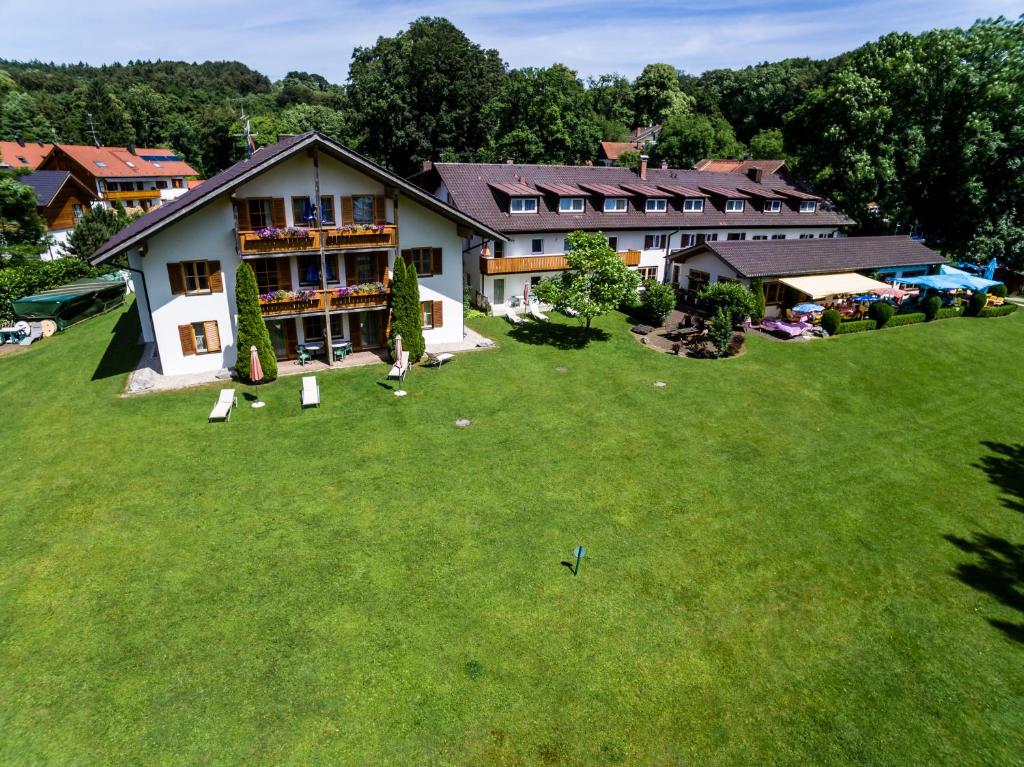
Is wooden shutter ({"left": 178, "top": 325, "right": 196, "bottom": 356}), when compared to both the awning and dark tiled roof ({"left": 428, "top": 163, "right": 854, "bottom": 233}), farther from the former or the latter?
the awning

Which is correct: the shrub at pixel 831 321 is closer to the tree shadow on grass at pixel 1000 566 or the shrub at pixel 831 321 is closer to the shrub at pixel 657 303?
the shrub at pixel 657 303

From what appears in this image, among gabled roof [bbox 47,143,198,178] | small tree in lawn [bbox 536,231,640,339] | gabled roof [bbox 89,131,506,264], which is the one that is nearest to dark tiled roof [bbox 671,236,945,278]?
small tree in lawn [bbox 536,231,640,339]

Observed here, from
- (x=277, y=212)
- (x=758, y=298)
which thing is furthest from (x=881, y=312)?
(x=277, y=212)

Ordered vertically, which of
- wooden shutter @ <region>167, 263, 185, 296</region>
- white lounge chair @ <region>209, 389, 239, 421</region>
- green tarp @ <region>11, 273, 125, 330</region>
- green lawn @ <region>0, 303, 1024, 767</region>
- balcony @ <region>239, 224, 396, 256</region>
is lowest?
green lawn @ <region>0, 303, 1024, 767</region>

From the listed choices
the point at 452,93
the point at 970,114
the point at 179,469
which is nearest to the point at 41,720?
the point at 179,469

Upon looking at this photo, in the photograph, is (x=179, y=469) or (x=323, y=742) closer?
(x=323, y=742)

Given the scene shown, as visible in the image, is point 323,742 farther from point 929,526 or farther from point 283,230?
A: point 283,230
